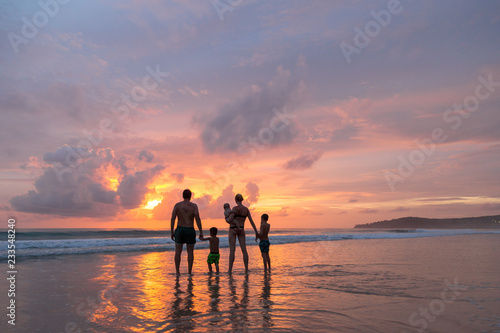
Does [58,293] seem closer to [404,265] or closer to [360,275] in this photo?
[360,275]

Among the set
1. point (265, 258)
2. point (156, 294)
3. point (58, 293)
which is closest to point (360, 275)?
point (265, 258)

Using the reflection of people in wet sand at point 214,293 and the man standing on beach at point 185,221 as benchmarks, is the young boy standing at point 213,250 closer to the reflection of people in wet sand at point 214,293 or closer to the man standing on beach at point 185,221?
the man standing on beach at point 185,221

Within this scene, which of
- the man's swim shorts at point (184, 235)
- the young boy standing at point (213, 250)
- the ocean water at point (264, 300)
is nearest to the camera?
the ocean water at point (264, 300)

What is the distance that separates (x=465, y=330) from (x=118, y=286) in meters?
6.91

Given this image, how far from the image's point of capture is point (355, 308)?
5.47m

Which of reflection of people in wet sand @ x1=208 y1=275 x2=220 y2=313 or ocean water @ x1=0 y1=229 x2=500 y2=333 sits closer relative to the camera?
ocean water @ x1=0 y1=229 x2=500 y2=333

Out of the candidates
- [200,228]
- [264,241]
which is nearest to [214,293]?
[200,228]

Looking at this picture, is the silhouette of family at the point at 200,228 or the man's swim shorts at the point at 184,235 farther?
the silhouette of family at the point at 200,228

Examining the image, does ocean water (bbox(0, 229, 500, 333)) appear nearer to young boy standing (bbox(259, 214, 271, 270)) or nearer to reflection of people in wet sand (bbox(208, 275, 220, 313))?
reflection of people in wet sand (bbox(208, 275, 220, 313))

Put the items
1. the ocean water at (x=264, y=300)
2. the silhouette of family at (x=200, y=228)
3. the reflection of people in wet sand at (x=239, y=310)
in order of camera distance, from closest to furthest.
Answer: the reflection of people in wet sand at (x=239, y=310)
the ocean water at (x=264, y=300)
the silhouette of family at (x=200, y=228)

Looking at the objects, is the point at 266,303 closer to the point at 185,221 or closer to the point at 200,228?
the point at 200,228

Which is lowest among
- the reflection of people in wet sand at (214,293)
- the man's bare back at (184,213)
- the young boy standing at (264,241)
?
the reflection of people in wet sand at (214,293)

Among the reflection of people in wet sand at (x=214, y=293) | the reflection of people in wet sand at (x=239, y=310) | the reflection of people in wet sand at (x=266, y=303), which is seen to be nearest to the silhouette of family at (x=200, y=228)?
the reflection of people in wet sand at (x=214, y=293)

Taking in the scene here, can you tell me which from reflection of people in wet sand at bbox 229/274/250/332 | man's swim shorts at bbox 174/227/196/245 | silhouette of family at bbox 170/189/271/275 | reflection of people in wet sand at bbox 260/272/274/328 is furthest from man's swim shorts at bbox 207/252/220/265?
reflection of people in wet sand at bbox 229/274/250/332
